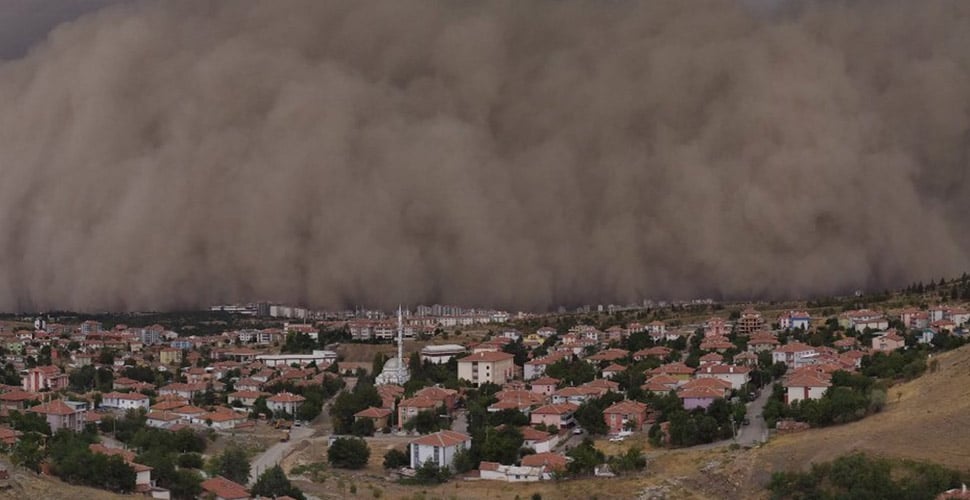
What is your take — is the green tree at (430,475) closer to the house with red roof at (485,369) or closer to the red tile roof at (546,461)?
the red tile roof at (546,461)

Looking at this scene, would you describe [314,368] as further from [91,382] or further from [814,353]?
[814,353]

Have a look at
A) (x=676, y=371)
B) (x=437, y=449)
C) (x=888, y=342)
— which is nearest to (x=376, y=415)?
(x=437, y=449)

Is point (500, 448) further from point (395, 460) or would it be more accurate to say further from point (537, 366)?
point (537, 366)

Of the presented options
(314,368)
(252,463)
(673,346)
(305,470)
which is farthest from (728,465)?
(314,368)

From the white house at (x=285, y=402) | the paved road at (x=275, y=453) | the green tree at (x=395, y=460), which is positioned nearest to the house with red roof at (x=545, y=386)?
the paved road at (x=275, y=453)

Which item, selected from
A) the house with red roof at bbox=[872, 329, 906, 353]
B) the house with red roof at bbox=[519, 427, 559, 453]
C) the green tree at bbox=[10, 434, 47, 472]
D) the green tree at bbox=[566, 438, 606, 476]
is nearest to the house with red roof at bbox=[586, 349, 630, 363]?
the house with red roof at bbox=[872, 329, 906, 353]
